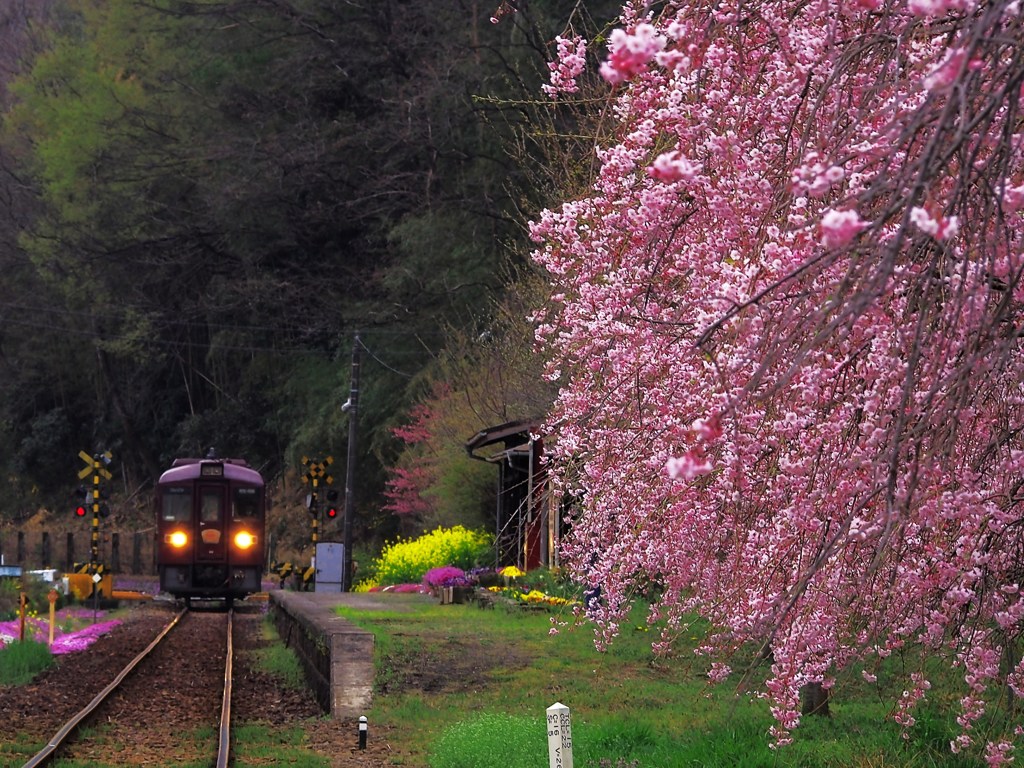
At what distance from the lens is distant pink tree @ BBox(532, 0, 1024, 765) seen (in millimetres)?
3695

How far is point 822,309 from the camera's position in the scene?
3.50m

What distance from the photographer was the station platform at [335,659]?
13.1 m

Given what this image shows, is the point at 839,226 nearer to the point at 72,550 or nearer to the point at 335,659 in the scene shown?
the point at 335,659

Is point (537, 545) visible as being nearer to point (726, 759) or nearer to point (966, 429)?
point (726, 759)

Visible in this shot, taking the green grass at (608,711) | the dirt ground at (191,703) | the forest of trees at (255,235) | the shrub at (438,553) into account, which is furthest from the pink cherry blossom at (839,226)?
the forest of trees at (255,235)

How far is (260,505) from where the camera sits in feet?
102

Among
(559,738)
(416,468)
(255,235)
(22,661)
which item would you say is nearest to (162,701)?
(22,661)

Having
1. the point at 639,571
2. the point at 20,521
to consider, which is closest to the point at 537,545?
the point at 639,571

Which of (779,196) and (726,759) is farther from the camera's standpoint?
(726,759)

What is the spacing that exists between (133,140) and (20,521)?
54.2 feet

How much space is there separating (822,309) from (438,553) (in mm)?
25393

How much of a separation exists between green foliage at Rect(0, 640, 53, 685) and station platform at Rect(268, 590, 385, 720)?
10.2 ft

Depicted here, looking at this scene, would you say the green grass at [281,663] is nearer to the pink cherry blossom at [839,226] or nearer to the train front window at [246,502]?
the train front window at [246,502]

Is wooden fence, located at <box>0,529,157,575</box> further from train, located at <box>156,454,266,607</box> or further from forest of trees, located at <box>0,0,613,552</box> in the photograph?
train, located at <box>156,454,266,607</box>
